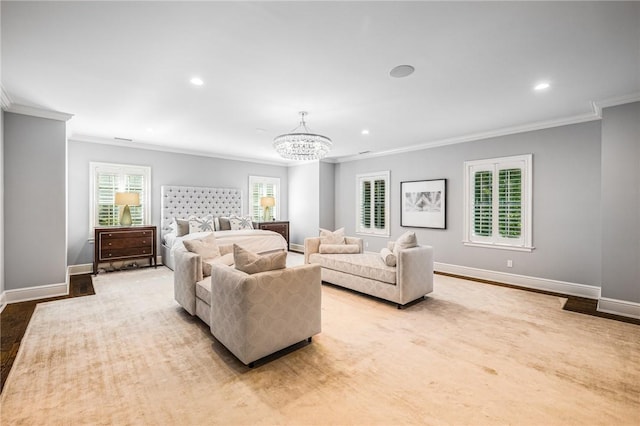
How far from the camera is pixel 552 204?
14.6ft

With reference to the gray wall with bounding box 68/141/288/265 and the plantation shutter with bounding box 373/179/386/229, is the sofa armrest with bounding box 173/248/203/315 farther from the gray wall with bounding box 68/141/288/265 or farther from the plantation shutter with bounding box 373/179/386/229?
the plantation shutter with bounding box 373/179/386/229

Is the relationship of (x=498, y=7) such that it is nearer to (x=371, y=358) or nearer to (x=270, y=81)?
(x=270, y=81)

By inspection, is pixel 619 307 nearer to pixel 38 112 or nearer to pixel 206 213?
pixel 206 213

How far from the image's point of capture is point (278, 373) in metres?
2.25

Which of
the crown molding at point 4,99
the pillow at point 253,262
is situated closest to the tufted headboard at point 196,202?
the crown molding at point 4,99

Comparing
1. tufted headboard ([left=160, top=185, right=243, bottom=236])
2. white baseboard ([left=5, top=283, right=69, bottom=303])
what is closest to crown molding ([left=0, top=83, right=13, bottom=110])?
white baseboard ([left=5, top=283, right=69, bottom=303])

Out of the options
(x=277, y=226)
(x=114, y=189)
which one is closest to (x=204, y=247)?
(x=114, y=189)

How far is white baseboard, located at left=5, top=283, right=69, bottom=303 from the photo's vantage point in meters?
3.85

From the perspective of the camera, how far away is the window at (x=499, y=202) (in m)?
4.70

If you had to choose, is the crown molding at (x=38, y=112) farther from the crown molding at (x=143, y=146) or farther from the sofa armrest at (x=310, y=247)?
the sofa armrest at (x=310, y=247)

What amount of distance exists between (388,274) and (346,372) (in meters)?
1.69

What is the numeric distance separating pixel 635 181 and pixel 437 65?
295 centimetres

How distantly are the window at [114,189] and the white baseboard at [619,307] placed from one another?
7764 mm

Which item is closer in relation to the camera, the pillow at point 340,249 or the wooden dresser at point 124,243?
the pillow at point 340,249
